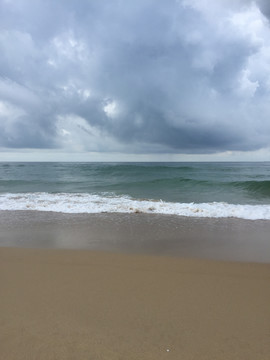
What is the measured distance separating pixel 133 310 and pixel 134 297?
270mm

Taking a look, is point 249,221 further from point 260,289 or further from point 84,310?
point 84,310

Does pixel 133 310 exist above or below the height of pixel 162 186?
above

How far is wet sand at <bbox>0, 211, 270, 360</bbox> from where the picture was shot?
2090 mm

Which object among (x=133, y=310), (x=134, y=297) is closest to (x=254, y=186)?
(x=134, y=297)

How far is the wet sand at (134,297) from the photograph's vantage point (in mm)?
2090

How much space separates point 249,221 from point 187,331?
6.26m

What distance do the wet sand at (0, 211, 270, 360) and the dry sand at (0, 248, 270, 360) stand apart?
0.03ft

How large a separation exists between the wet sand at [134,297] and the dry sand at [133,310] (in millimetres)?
10

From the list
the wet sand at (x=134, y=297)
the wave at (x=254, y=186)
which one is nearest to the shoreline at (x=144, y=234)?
the wet sand at (x=134, y=297)

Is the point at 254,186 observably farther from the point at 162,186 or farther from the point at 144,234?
the point at 144,234

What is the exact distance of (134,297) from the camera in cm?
287

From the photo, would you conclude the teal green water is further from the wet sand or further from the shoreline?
the wet sand

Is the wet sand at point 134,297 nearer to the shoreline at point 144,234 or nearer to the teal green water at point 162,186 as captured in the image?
the shoreline at point 144,234

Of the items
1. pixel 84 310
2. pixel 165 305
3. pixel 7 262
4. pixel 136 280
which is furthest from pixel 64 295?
pixel 7 262
